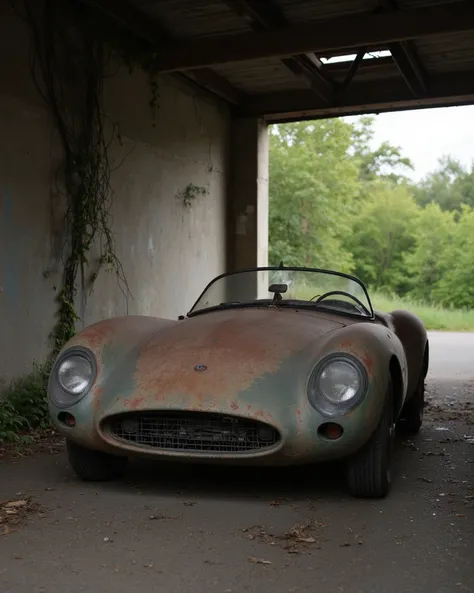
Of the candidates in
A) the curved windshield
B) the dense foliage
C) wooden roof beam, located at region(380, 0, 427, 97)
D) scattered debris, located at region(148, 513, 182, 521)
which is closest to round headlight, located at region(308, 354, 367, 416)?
scattered debris, located at region(148, 513, 182, 521)

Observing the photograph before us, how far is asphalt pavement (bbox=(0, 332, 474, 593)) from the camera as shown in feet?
9.45

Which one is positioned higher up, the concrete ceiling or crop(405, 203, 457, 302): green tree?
the concrete ceiling

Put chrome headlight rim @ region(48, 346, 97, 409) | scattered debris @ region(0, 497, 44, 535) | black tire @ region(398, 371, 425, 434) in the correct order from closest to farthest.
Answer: scattered debris @ region(0, 497, 44, 535) → chrome headlight rim @ region(48, 346, 97, 409) → black tire @ region(398, 371, 425, 434)

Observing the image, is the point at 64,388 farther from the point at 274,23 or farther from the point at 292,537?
the point at 274,23

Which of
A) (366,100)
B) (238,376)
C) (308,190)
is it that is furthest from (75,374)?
(308,190)

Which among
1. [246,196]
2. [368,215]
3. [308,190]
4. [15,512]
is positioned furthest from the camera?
[368,215]

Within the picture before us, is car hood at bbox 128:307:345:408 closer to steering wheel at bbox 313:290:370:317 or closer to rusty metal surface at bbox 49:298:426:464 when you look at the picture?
rusty metal surface at bbox 49:298:426:464

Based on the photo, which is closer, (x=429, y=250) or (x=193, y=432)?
(x=193, y=432)

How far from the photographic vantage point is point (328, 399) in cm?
391

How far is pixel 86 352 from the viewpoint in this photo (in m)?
4.42

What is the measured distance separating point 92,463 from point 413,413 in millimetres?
2973

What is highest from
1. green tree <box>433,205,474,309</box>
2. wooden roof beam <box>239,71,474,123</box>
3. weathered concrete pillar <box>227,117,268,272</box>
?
wooden roof beam <box>239,71,474,123</box>

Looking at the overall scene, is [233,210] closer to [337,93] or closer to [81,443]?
[337,93]

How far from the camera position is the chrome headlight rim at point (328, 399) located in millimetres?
3875
